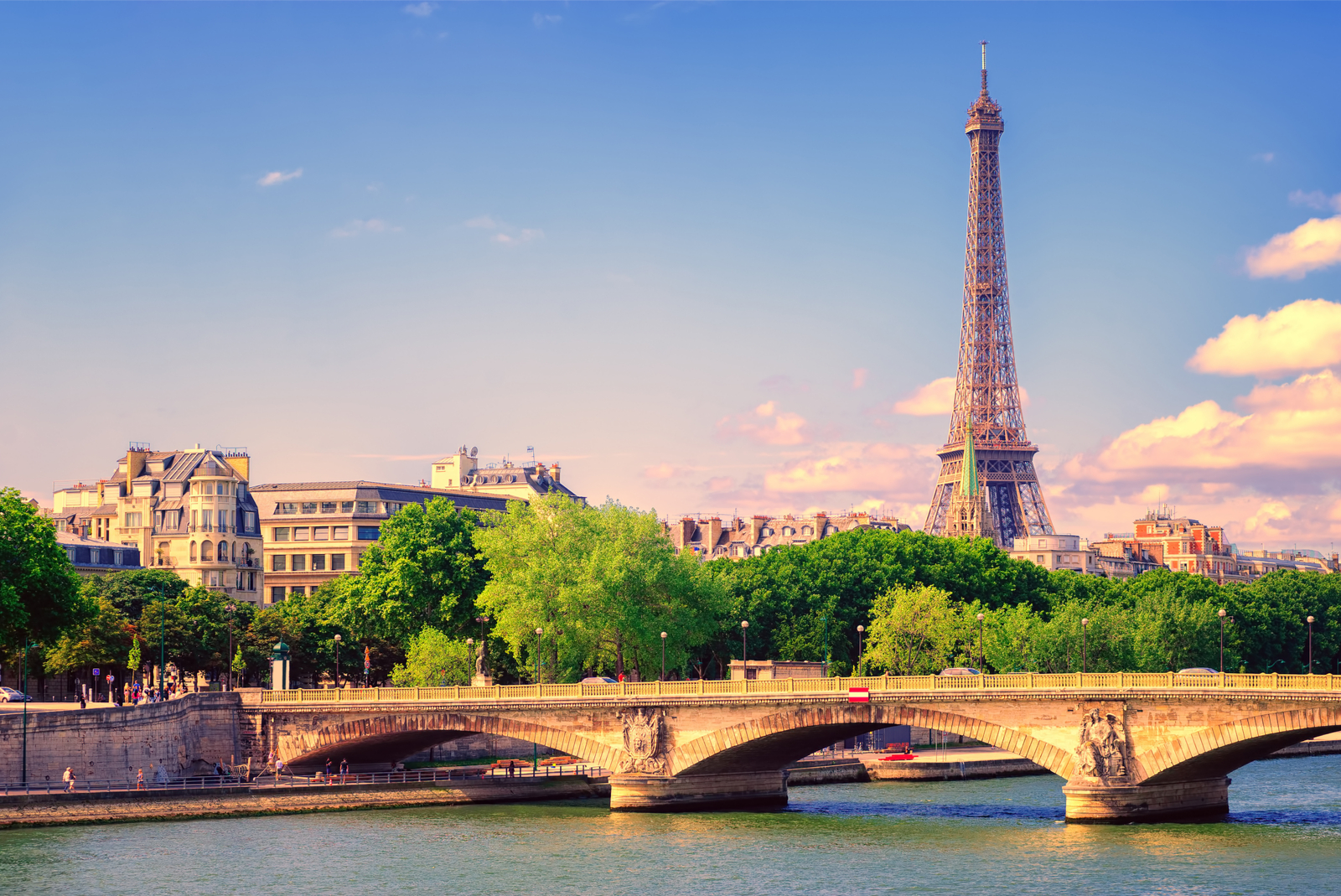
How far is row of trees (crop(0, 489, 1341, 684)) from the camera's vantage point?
3529 inches

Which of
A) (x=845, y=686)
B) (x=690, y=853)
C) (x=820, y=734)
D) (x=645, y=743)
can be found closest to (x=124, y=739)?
(x=645, y=743)

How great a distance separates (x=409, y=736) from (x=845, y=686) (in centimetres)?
2109

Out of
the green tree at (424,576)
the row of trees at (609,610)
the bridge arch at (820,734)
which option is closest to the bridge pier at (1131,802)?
the bridge arch at (820,734)

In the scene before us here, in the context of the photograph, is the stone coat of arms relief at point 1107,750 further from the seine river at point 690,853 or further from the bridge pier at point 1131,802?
the seine river at point 690,853

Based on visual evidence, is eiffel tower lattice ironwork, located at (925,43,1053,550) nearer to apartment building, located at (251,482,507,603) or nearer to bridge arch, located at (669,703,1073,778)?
apartment building, located at (251,482,507,603)

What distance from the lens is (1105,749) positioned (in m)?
63.7

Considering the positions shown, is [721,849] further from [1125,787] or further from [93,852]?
[93,852]

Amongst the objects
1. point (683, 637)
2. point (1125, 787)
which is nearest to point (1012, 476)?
point (683, 637)

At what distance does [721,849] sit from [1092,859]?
40.0 ft

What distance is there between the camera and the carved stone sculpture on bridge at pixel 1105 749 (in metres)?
63.6

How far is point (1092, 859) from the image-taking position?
5528 cm

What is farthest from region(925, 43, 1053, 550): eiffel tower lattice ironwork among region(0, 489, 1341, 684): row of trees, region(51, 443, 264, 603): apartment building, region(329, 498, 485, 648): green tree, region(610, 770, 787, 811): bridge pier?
region(610, 770, 787, 811): bridge pier

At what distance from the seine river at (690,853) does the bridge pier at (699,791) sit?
4.15ft

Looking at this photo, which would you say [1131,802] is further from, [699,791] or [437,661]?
[437,661]
